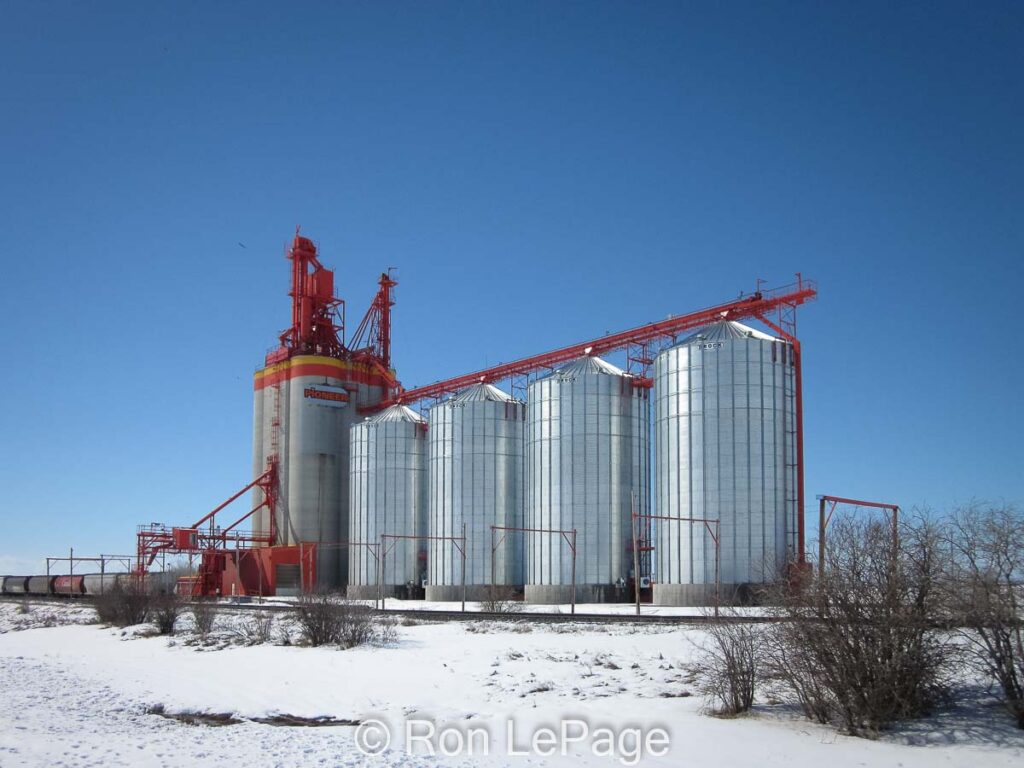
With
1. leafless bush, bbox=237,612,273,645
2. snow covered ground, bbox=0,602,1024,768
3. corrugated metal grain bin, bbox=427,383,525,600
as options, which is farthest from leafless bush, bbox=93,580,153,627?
corrugated metal grain bin, bbox=427,383,525,600

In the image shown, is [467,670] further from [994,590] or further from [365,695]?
[994,590]

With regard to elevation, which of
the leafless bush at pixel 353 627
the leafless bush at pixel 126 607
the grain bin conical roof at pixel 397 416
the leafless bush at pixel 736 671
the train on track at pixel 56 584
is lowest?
the train on track at pixel 56 584

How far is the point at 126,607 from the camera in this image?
4347 cm

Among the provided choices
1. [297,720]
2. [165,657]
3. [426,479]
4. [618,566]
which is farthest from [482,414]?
[297,720]

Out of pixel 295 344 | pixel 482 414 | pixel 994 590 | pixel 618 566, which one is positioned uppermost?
pixel 295 344

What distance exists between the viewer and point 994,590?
55.3 feet

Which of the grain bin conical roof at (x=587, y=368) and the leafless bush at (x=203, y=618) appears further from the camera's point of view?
the grain bin conical roof at (x=587, y=368)

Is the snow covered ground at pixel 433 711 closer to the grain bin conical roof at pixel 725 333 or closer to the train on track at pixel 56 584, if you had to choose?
the grain bin conical roof at pixel 725 333

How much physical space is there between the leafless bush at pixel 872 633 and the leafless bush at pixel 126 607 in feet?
108

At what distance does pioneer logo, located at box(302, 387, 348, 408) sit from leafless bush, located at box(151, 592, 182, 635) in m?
41.1

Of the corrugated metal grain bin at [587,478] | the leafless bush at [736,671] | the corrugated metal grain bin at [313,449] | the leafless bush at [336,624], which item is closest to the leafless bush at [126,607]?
the leafless bush at [336,624]

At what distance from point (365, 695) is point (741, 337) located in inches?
1442

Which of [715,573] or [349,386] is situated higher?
[349,386]

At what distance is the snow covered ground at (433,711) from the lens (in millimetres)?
15703
